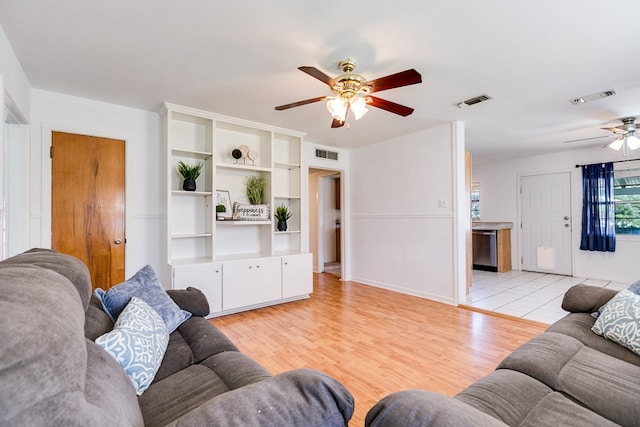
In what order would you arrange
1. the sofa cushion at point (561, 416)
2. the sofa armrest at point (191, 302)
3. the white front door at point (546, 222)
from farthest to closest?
1. the white front door at point (546, 222)
2. the sofa armrest at point (191, 302)
3. the sofa cushion at point (561, 416)

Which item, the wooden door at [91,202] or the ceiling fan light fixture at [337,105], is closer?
the ceiling fan light fixture at [337,105]

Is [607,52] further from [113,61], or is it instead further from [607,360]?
[113,61]

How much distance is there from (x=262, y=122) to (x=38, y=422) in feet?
11.9

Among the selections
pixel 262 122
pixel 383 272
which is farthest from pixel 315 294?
pixel 262 122

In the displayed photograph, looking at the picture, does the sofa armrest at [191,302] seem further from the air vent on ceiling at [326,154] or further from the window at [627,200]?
the window at [627,200]

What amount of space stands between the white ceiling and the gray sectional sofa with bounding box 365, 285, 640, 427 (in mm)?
1734

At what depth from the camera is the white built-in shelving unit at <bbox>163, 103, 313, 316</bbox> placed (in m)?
3.27

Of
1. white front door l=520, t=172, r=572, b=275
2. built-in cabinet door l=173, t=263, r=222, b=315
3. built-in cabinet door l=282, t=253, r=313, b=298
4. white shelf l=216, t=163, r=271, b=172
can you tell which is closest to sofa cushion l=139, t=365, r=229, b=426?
built-in cabinet door l=173, t=263, r=222, b=315

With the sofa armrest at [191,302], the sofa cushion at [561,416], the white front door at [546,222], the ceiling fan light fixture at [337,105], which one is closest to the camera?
the sofa cushion at [561,416]

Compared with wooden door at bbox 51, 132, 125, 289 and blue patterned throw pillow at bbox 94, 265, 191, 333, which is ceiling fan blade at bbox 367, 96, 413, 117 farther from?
wooden door at bbox 51, 132, 125, 289

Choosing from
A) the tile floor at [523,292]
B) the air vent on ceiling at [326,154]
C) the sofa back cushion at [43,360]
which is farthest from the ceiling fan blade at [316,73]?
the tile floor at [523,292]

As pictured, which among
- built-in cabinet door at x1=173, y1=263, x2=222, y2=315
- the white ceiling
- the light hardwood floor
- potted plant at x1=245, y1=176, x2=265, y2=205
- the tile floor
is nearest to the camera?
the white ceiling

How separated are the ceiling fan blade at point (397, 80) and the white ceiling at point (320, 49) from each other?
28 centimetres

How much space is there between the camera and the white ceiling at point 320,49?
1.74m
